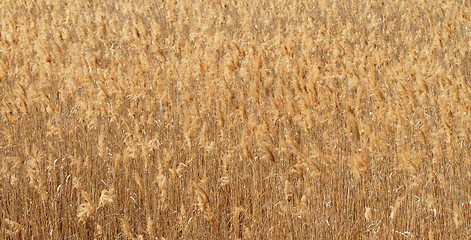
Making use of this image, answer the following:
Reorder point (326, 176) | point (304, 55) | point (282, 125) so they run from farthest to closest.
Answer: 1. point (304, 55)
2. point (282, 125)
3. point (326, 176)

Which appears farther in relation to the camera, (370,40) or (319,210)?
(370,40)

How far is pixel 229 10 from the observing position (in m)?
5.89

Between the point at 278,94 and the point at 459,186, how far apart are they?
A: 0.93 m

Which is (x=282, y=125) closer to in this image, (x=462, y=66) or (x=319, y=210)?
(x=319, y=210)

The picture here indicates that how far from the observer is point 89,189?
2.84m

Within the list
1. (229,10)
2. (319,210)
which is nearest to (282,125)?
(319,210)

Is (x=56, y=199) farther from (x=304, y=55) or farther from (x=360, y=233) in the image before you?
(x=304, y=55)

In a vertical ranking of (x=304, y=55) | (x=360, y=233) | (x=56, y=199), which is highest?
(x=304, y=55)

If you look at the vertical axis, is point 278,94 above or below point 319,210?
above

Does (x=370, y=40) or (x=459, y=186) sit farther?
(x=370, y=40)

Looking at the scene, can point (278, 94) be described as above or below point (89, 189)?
above

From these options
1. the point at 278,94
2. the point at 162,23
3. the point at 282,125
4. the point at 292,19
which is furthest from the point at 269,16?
the point at 278,94

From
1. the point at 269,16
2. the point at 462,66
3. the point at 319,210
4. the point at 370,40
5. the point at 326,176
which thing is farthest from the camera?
the point at 269,16

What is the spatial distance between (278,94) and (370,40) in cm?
172
